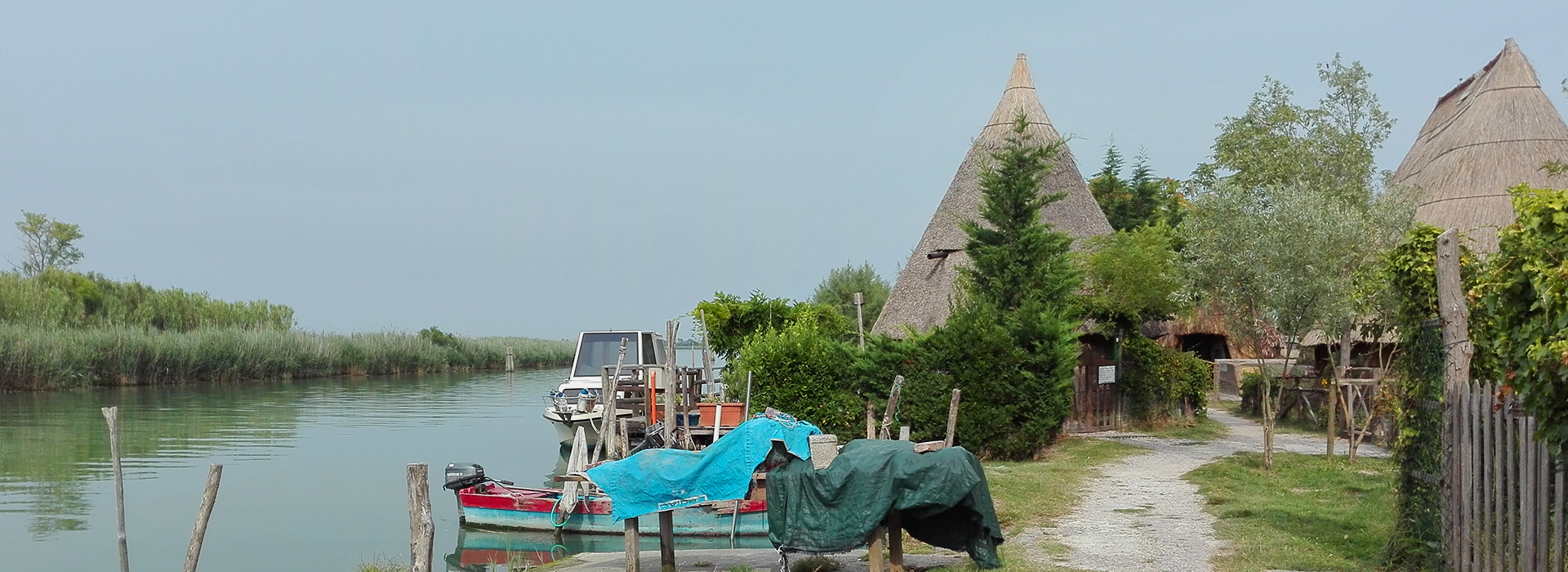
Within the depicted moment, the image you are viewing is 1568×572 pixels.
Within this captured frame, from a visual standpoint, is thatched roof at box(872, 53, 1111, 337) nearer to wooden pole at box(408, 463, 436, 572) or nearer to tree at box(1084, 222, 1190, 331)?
tree at box(1084, 222, 1190, 331)

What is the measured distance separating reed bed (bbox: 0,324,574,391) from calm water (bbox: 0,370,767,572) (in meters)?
1.62

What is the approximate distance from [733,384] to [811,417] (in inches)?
118

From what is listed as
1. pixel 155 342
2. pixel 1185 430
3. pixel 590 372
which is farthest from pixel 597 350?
pixel 155 342

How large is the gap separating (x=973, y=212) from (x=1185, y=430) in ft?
25.9

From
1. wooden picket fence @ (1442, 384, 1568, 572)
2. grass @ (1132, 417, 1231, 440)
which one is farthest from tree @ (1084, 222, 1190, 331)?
wooden picket fence @ (1442, 384, 1568, 572)

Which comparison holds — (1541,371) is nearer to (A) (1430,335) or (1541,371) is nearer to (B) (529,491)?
(A) (1430,335)

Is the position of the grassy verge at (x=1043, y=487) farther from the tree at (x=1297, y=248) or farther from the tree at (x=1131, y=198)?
the tree at (x=1131, y=198)

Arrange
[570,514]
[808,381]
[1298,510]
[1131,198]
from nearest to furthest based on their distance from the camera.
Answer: [1298,510] < [570,514] < [808,381] < [1131,198]

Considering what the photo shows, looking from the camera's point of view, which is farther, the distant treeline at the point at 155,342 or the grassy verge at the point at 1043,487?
the distant treeline at the point at 155,342

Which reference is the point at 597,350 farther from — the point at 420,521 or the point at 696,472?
the point at 420,521

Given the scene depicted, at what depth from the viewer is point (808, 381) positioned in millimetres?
22156

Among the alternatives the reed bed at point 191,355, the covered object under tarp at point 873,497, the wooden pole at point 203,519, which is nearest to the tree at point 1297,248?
the covered object under tarp at point 873,497

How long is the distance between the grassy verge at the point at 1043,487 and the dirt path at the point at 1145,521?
0.18 meters

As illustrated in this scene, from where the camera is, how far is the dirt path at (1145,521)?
10398 millimetres
